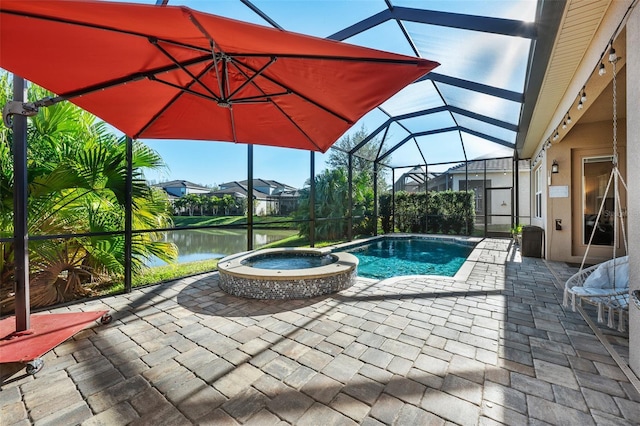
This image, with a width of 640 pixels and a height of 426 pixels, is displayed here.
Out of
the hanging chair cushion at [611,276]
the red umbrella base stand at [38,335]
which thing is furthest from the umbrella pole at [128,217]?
the hanging chair cushion at [611,276]

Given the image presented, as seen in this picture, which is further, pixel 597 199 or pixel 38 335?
pixel 597 199

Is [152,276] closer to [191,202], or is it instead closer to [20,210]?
[191,202]

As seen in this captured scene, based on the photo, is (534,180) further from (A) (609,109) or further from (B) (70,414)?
(B) (70,414)

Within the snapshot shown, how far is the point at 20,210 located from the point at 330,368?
3.03m

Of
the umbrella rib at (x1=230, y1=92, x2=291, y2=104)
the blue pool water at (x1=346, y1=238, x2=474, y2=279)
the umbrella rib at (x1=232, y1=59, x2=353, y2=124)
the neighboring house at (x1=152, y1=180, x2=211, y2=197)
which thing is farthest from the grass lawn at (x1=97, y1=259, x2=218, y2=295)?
the blue pool water at (x1=346, y1=238, x2=474, y2=279)

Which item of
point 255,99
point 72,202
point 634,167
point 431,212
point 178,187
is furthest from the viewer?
point 431,212

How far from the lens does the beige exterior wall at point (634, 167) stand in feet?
6.87

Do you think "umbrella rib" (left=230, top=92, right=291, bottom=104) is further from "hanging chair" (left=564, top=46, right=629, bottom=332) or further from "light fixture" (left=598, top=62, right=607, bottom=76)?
"hanging chair" (left=564, top=46, right=629, bottom=332)

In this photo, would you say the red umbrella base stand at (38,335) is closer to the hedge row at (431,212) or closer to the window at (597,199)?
the window at (597,199)

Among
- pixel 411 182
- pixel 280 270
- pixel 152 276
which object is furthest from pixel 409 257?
pixel 411 182

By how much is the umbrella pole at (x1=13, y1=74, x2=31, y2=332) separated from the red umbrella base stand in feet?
0.42

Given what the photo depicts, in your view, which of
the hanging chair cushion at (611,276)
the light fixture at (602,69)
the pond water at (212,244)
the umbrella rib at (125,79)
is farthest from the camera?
the pond water at (212,244)

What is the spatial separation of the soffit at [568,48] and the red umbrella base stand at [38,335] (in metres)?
5.48

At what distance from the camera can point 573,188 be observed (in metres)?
6.14
